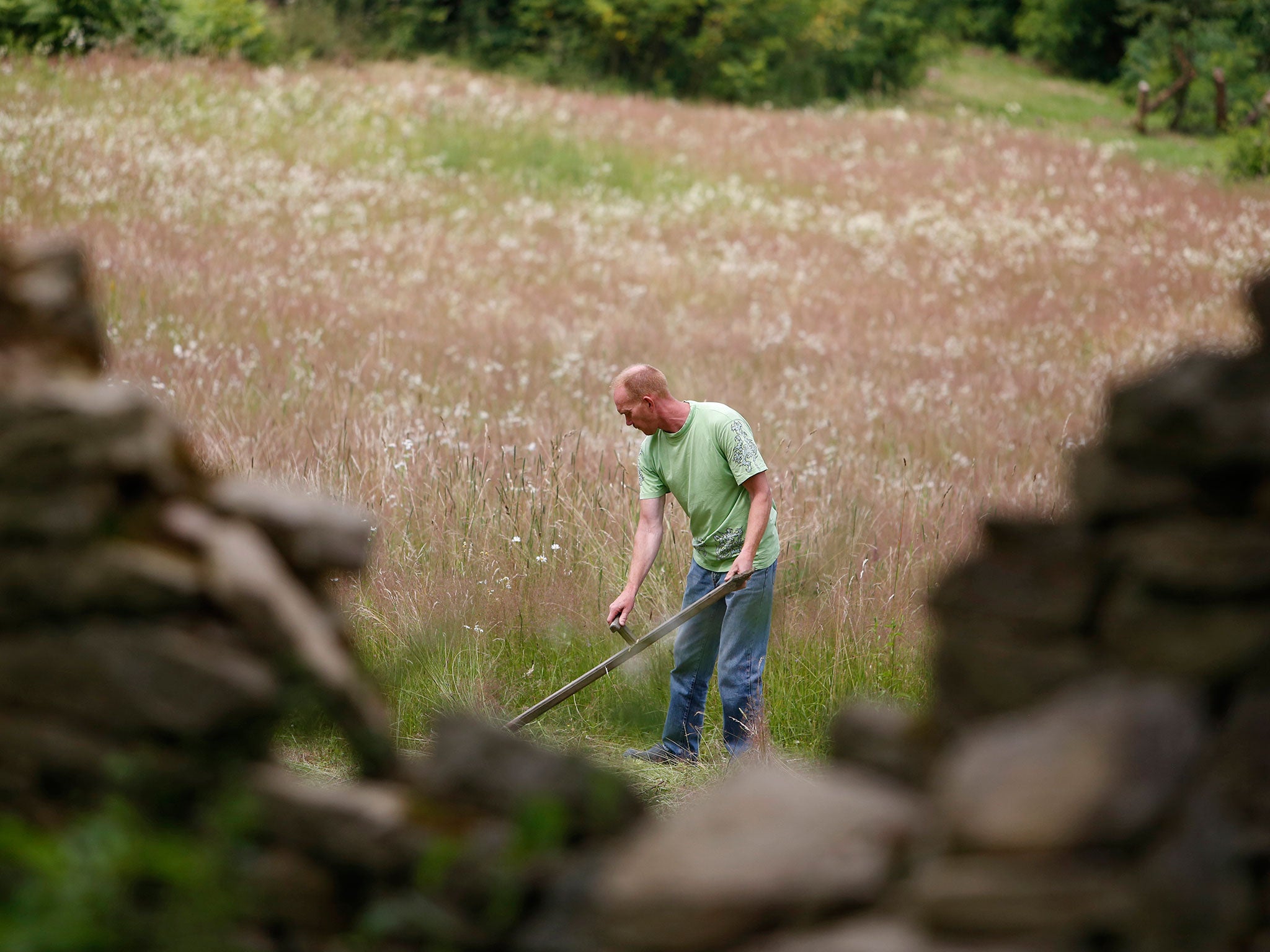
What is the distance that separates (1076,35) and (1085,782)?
180 feet

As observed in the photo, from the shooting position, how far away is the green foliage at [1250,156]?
2309cm

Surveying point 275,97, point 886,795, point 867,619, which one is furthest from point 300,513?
point 275,97

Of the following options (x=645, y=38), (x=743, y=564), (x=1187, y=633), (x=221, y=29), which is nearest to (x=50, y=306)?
(x=1187, y=633)

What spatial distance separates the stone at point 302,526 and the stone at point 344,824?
0.37 meters

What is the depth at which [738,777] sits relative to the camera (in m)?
1.70

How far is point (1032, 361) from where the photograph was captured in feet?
38.8

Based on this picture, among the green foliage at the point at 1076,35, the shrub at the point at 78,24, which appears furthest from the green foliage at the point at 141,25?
the green foliage at the point at 1076,35

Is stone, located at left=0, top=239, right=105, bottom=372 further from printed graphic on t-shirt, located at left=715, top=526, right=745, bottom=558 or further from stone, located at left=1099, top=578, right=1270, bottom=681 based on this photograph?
printed graphic on t-shirt, located at left=715, top=526, right=745, bottom=558

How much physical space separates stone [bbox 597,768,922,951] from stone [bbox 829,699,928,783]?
0.35ft

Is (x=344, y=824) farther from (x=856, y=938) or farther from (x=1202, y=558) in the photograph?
(x=1202, y=558)

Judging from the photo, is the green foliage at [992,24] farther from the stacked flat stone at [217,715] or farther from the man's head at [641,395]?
the stacked flat stone at [217,715]

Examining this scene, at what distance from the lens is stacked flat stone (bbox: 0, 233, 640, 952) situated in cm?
170

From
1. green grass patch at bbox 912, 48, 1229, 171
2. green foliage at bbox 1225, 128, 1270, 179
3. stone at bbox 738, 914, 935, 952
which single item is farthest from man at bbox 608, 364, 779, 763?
green grass patch at bbox 912, 48, 1229, 171

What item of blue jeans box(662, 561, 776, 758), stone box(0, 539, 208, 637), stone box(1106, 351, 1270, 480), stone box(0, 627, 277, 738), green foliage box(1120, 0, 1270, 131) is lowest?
blue jeans box(662, 561, 776, 758)
